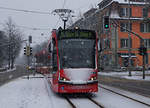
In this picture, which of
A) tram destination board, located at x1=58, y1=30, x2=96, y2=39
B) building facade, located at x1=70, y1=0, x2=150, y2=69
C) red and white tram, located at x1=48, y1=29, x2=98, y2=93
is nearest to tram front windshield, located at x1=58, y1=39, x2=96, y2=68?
red and white tram, located at x1=48, y1=29, x2=98, y2=93

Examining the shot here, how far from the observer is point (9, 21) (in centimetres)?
7244

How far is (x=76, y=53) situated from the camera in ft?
45.3

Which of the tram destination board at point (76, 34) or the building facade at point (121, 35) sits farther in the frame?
the building facade at point (121, 35)

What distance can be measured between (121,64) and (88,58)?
4548cm

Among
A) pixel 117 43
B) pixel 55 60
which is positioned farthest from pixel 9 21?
pixel 55 60

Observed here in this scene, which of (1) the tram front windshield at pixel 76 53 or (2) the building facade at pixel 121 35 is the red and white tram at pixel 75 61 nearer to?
(1) the tram front windshield at pixel 76 53

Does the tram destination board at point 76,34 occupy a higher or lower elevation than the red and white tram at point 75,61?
higher

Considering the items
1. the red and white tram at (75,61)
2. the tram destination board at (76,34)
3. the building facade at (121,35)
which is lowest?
the red and white tram at (75,61)

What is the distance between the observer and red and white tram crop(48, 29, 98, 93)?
44.2 feet

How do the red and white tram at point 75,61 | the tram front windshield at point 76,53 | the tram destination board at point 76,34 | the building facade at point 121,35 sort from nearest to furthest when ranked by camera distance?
the red and white tram at point 75,61 → the tram front windshield at point 76,53 → the tram destination board at point 76,34 → the building facade at point 121,35

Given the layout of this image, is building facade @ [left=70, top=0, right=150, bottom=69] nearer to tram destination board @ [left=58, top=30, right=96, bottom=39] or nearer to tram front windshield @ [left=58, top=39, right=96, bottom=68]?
tram destination board @ [left=58, top=30, right=96, bottom=39]

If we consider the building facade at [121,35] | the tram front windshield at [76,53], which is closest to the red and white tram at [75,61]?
the tram front windshield at [76,53]

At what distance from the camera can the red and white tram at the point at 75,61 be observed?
13461mm

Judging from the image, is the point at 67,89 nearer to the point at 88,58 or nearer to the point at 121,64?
the point at 88,58
